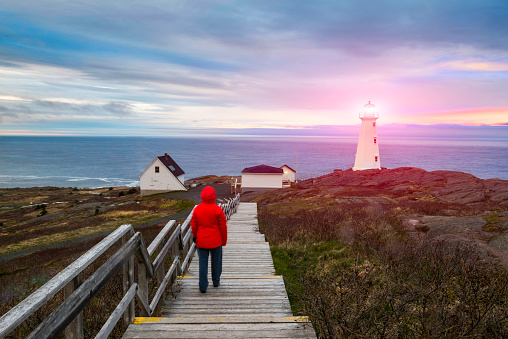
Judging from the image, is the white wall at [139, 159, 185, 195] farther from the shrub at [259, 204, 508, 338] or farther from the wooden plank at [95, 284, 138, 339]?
the wooden plank at [95, 284, 138, 339]

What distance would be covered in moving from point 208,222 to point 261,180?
36.7 metres

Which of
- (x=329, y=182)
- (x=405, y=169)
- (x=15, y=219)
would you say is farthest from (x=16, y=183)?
(x=405, y=169)

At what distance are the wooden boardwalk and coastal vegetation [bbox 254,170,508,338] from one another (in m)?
0.32

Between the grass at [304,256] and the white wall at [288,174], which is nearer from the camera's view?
the grass at [304,256]

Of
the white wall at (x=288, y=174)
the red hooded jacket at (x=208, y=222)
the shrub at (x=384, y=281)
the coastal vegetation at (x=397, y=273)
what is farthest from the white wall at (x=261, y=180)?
the red hooded jacket at (x=208, y=222)

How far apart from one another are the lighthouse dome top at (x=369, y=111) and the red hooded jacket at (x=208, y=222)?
44.8 meters

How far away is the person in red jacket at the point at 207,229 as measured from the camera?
5664 millimetres

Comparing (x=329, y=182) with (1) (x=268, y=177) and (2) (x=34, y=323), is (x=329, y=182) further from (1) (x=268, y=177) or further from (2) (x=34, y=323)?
(2) (x=34, y=323)

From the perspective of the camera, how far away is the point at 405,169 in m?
39.6

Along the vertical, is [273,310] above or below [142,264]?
below

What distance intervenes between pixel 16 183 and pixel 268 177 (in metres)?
89.6

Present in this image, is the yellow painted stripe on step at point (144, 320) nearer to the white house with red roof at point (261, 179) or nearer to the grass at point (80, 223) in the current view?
the grass at point (80, 223)

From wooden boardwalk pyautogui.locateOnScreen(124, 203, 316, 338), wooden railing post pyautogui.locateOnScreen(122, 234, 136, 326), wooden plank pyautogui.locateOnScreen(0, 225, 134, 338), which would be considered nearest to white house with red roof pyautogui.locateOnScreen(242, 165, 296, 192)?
wooden boardwalk pyautogui.locateOnScreen(124, 203, 316, 338)

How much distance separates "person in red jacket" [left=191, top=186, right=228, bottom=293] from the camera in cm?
566
